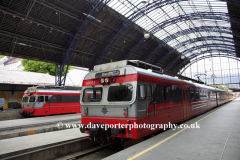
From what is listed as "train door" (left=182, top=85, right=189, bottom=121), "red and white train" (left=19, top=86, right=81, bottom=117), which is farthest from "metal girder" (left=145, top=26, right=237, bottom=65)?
"train door" (left=182, top=85, right=189, bottom=121)

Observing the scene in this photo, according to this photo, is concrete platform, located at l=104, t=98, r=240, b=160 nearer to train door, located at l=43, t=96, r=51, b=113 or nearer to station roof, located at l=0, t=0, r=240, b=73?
train door, located at l=43, t=96, r=51, b=113

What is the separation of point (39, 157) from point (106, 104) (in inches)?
130

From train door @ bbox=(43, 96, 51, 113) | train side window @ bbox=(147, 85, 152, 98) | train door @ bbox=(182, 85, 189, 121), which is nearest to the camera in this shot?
train side window @ bbox=(147, 85, 152, 98)

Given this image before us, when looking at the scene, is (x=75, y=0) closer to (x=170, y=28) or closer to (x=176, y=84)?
(x=176, y=84)

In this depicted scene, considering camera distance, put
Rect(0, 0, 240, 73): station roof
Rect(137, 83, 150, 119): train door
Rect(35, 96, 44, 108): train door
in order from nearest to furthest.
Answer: Rect(137, 83, 150, 119): train door < Rect(35, 96, 44, 108): train door < Rect(0, 0, 240, 73): station roof

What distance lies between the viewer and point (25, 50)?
23172 millimetres

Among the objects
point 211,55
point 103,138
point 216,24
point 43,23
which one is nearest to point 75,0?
point 43,23

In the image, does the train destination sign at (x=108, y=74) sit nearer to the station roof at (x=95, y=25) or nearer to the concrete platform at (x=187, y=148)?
the concrete platform at (x=187, y=148)

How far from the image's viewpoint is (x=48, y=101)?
19312 millimetres

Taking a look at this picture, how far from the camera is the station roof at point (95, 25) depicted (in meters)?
20.4

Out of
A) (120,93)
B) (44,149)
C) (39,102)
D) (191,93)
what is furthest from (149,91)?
(39,102)

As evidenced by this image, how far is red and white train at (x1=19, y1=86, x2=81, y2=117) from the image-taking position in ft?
61.2

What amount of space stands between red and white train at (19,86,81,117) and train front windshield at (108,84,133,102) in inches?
552

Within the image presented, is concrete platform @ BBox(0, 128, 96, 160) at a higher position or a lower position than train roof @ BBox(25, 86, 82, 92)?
lower
